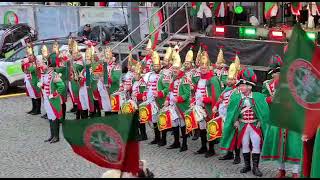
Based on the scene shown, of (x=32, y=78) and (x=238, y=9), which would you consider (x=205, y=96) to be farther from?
(x=238, y=9)

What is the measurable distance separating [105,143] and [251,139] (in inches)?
168

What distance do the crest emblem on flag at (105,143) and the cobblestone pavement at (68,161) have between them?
3.99m

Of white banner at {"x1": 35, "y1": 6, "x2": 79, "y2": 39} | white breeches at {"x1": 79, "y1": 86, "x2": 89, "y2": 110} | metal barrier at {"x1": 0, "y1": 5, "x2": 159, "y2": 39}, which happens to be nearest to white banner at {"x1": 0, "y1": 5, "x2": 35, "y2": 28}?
metal barrier at {"x1": 0, "y1": 5, "x2": 159, "y2": 39}

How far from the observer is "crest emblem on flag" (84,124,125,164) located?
5820 mm

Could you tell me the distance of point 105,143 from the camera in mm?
5867

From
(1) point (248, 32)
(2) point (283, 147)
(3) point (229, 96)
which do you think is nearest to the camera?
(2) point (283, 147)

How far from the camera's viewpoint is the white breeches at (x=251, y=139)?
9.64 metres

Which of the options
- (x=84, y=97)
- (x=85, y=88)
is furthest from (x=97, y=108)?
(x=85, y=88)

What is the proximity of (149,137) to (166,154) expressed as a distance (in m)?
1.41

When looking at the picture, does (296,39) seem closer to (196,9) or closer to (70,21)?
(196,9)

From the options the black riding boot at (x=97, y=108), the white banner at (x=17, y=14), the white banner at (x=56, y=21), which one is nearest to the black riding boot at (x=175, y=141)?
the black riding boot at (x=97, y=108)

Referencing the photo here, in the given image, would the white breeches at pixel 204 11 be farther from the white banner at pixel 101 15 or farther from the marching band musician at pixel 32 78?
the marching band musician at pixel 32 78

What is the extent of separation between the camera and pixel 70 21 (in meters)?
24.7

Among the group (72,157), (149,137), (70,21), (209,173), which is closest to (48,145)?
(72,157)
